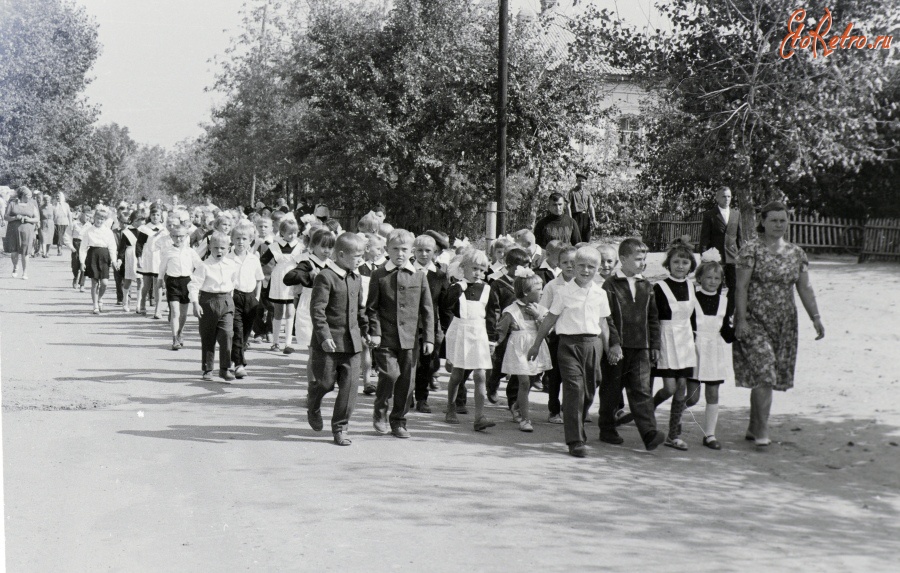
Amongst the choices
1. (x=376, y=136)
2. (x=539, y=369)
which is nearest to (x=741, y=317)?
(x=539, y=369)

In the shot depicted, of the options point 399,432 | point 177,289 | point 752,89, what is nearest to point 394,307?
point 399,432

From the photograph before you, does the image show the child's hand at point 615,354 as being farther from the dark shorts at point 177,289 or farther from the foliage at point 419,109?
the foliage at point 419,109

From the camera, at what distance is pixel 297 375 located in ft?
38.8

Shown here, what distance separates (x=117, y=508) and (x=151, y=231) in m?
12.7

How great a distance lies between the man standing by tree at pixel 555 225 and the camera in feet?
42.8

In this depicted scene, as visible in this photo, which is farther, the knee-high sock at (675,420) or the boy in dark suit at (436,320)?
the boy in dark suit at (436,320)

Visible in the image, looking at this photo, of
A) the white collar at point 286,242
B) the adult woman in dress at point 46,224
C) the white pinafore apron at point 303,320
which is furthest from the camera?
the adult woman in dress at point 46,224

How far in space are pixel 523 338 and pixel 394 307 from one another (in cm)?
121

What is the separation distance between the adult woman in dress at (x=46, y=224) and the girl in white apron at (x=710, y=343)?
25397 millimetres

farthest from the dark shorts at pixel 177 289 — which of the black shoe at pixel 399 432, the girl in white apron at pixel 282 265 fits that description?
the black shoe at pixel 399 432

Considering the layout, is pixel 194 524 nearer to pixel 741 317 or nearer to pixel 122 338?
pixel 741 317

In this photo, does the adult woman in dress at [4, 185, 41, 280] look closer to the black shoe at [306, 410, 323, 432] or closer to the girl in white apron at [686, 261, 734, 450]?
the black shoe at [306, 410, 323, 432]

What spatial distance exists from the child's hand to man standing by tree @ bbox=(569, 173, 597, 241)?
7.43m

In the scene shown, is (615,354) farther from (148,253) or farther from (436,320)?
(148,253)
